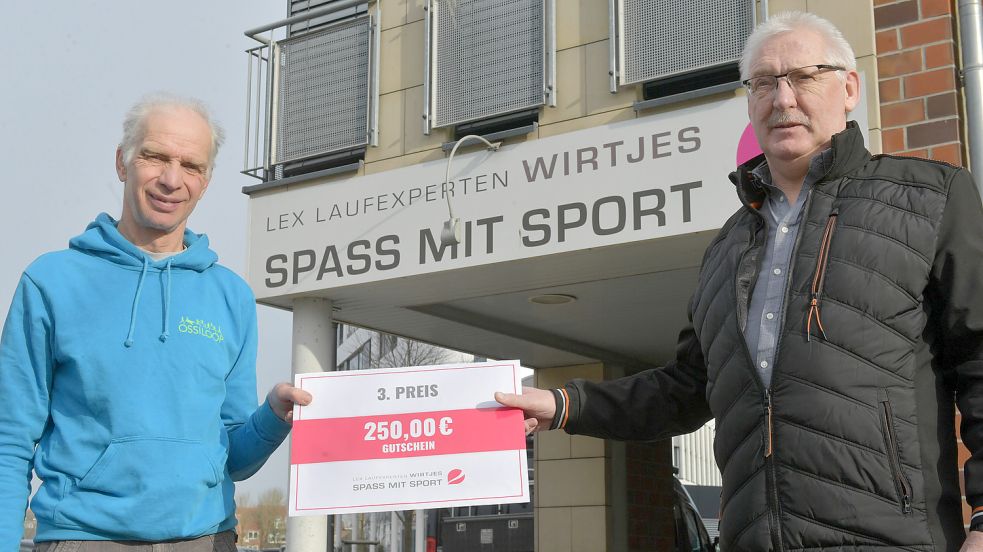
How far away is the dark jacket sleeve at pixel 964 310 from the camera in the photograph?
2176 millimetres

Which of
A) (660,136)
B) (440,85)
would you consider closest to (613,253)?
(660,136)

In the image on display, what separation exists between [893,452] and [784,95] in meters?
0.86

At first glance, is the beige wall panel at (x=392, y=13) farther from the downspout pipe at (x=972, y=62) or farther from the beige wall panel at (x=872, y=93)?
the downspout pipe at (x=972, y=62)

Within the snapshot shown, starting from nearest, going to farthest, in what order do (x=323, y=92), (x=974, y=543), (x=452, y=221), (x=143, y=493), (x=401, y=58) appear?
1. (x=974, y=543)
2. (x=143, y=493)
3. (x=452, y=221)
4. (x=401, y=58)
5. (x=323, y=92)

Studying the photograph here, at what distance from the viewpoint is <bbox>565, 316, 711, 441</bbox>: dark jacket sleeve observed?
2908 mm

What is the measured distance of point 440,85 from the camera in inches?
336

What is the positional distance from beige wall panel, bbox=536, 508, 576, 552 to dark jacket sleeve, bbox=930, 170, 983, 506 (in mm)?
9995

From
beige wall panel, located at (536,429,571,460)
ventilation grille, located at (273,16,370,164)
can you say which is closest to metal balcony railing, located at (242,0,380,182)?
ventilation grille, located at (273,16,370,164)

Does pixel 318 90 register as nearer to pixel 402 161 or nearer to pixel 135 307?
pixel 402 161

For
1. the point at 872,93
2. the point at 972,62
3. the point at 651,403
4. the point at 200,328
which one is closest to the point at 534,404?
the point at 651,403

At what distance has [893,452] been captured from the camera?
2.15 metres

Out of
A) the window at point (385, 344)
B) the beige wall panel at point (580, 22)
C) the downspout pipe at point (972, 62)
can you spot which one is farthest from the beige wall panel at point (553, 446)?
the window at point (385, 344)

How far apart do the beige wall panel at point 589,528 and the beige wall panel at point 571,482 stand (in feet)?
0.29

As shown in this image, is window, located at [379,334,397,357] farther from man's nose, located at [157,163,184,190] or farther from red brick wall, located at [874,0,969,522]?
man's nose, located at [157,163,184,190]
